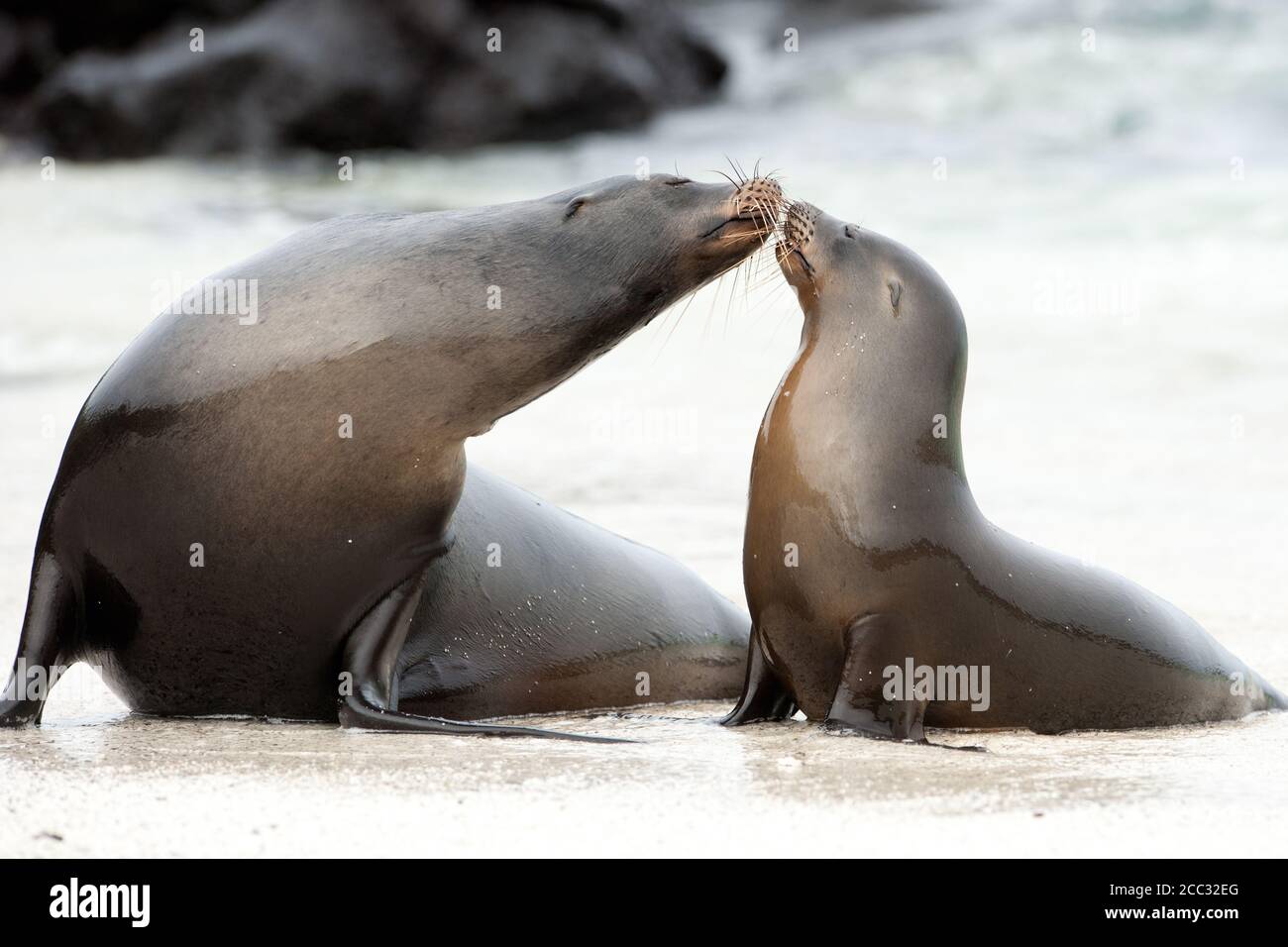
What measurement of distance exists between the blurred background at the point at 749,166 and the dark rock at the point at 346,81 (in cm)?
4

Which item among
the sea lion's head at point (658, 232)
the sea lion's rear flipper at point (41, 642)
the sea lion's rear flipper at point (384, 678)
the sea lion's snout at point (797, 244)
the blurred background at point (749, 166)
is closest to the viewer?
the sea lion's rear flipper at point (384, 678)

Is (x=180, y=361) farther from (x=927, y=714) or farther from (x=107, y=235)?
(x=107, y=235)

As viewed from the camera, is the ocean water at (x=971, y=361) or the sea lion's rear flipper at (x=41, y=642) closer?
the ocean water at (x=971, y=361)

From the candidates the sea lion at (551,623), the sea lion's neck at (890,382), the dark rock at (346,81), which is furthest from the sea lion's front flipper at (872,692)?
the dark rock at (346,81)

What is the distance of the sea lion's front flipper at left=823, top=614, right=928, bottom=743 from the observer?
4.68 metres

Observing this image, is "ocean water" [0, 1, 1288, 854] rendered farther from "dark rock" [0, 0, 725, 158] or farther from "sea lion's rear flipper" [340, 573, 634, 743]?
"dark rock" [0, 0, 725, 158]

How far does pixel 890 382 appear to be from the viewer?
16.9 feet

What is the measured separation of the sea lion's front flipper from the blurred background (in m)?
1.88

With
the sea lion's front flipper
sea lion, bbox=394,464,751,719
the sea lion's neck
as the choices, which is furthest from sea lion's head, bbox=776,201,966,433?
sea lion, bbox=394,464,751,719

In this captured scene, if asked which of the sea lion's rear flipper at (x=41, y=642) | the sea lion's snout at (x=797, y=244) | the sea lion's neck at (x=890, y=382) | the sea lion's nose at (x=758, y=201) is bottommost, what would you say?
the sea lion's rear flipper at (x=41, y=642)

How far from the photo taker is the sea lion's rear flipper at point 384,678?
176 inches

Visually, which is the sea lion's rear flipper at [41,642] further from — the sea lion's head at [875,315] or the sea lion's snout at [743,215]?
the sea lion's head at [875,315]

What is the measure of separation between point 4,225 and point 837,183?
9.50 meters
